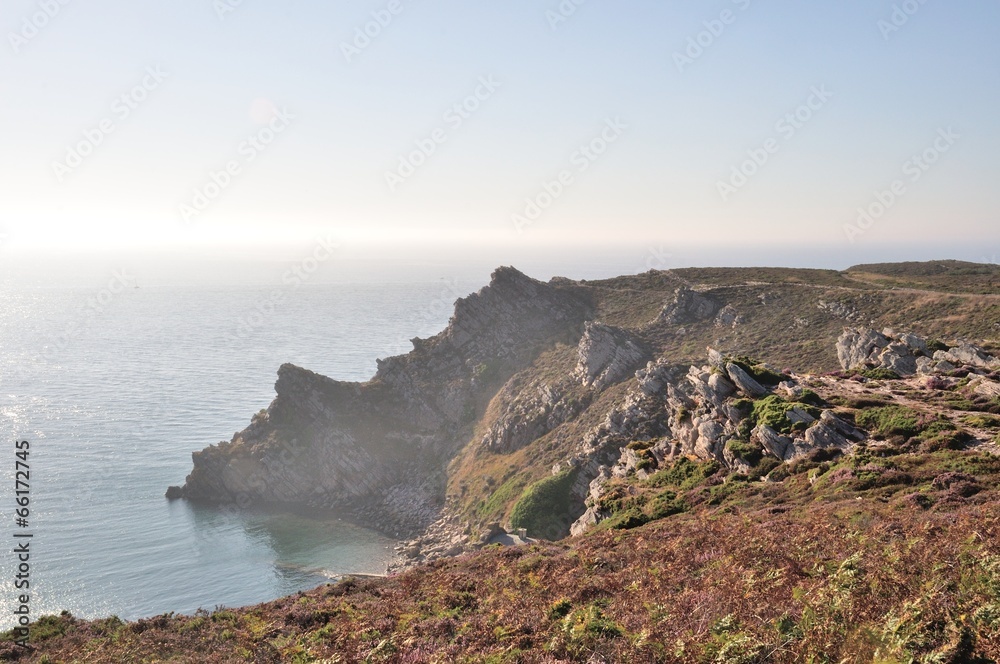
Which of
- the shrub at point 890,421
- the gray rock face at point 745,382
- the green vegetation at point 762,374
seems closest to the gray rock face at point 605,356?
the green vegetation at point 762,374

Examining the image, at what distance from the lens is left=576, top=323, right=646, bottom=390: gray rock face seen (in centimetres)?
6650

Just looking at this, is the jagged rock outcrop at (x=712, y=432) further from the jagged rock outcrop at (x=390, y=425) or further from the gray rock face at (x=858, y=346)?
the jagged rock outcrop at (x=390, y=425)

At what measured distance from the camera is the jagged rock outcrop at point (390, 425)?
233ft

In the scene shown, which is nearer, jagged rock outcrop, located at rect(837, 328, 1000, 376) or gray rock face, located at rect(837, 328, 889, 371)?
jagged rock outcrop, located at rect(837, 328, 1000, 376)

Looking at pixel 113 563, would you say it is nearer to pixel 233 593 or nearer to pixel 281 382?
pixel 233 593

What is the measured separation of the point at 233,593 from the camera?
5062 centimetres

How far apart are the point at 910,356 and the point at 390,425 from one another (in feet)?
199

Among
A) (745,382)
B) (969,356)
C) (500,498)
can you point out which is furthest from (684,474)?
(500,498)

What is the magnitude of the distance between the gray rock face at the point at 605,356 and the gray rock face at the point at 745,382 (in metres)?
29.4

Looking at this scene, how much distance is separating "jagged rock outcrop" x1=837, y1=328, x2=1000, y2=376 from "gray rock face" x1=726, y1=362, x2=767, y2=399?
12.2 m

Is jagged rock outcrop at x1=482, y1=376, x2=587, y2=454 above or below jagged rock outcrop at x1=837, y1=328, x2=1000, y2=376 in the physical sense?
below

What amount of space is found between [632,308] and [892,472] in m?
63.4

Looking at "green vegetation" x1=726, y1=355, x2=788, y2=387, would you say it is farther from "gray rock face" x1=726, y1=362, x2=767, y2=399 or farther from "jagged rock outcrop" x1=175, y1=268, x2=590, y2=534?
"jagged rock outcrop" x1=175, y1=268, x2=590, y2=534

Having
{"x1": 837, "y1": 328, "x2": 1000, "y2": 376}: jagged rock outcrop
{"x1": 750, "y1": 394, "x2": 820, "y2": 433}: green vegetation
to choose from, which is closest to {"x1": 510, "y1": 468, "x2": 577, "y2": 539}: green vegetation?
{"x1": 750, "y1": 394, "x2": 820, "y2": 433}: green vegetation
